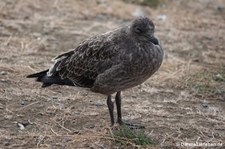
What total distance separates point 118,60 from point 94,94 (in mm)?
1568

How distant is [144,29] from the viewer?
5855mm

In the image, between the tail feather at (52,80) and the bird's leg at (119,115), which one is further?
the tail feather at (52,80)

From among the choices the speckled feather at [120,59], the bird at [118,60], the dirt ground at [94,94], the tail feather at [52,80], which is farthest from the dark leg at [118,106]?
the tail feather at [52,80]

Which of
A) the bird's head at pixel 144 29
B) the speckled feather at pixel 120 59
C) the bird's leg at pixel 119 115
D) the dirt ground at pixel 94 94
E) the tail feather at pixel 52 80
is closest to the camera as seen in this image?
the speckled feather at pixel 120 59

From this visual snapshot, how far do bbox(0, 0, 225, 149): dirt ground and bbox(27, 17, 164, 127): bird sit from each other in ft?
1.53

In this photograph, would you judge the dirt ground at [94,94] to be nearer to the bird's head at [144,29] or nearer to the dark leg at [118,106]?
the dark leg at [118,106]

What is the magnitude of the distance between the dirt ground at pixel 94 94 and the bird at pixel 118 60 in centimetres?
47

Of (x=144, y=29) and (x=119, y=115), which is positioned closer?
(x=144, y=29)

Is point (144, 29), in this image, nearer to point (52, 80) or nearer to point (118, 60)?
point (118, 60)

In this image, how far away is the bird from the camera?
18.8ft

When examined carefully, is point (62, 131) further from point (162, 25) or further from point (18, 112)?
point (162, 25)

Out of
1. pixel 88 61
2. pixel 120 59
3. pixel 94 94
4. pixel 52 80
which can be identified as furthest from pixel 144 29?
pixel 94 94

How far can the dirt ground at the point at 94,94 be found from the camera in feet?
19.8

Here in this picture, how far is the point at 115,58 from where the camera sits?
580cm
